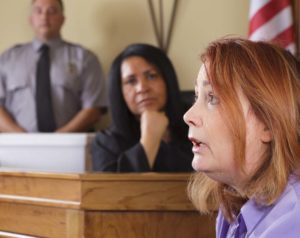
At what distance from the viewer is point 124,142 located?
232 cm

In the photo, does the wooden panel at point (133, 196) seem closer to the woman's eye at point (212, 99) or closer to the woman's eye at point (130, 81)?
the woman's eye at point (212, 99)

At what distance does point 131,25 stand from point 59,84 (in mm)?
571

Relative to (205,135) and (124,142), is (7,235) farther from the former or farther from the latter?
(205,135)

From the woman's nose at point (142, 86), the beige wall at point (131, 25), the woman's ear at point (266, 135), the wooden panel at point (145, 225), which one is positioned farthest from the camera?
the beige wall at point (131, 25)

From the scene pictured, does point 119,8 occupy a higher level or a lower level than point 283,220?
higher

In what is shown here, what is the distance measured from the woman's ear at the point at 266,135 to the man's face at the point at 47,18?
2.58 meters

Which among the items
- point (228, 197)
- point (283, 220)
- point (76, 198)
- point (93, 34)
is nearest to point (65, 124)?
point (93, 34)

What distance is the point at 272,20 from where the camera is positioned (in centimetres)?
293

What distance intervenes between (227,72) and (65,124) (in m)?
2.40

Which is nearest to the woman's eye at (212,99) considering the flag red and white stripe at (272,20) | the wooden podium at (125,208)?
the wooden podium at (125,208)

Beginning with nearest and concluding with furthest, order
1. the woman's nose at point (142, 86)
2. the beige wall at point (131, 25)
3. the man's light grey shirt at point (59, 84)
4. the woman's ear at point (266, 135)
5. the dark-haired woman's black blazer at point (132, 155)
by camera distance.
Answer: the woman's ear at point (266, 135) < the dark-haired woman's black blazer at point (132, 155) < the woman's nose at point (142, 86) < the beige wall at point (131, 25) < the man's light grey shirt at point (59, 84)

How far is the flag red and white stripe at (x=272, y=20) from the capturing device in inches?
114

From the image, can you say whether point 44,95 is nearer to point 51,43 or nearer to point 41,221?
point 51,43

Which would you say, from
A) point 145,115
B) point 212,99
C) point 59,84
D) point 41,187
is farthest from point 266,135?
point 59,84
